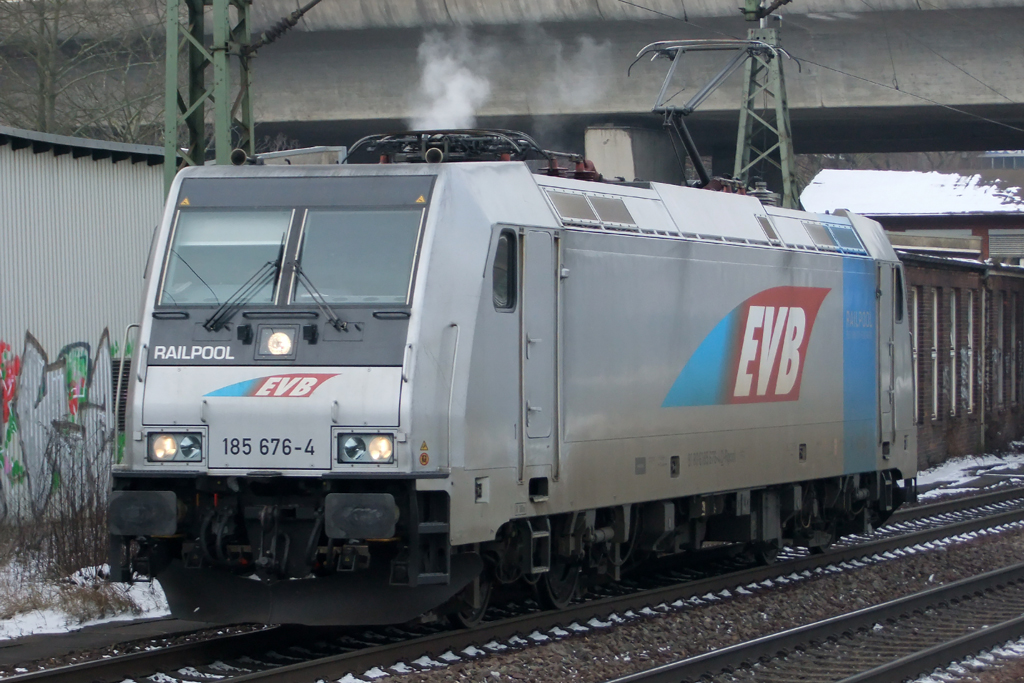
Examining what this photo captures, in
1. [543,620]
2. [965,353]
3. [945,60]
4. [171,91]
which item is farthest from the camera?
[965,353]

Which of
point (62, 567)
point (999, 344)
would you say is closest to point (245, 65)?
point (62, 567)

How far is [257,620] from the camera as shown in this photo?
28.3 feet

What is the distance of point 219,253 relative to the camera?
900 cm

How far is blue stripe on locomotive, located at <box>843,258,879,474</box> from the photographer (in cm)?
1361

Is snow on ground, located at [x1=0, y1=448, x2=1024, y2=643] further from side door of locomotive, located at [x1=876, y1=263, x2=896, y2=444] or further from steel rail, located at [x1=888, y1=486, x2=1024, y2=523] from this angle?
steel rail, located at [x1=888, y1=486, x2=1024, y2=523]

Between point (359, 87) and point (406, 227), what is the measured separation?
17595mm

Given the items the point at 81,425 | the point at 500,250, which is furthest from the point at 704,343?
the point at 81,425

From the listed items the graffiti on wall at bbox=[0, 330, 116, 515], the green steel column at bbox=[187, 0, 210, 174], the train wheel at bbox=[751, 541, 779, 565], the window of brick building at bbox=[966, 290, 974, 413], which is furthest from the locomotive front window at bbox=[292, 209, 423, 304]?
the window of brick building at bbox=[966, 290, 974, 413]

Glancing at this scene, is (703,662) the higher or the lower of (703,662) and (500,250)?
the lower

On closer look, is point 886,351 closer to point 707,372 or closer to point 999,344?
point 707,372

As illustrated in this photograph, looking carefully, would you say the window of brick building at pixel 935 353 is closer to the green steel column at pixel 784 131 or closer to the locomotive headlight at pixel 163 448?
the green steel column at pixel 784 131

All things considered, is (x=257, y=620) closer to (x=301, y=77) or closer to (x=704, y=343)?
(x=704, y=343)

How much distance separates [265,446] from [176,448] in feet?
1.89

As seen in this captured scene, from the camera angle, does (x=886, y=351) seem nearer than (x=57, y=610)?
No
